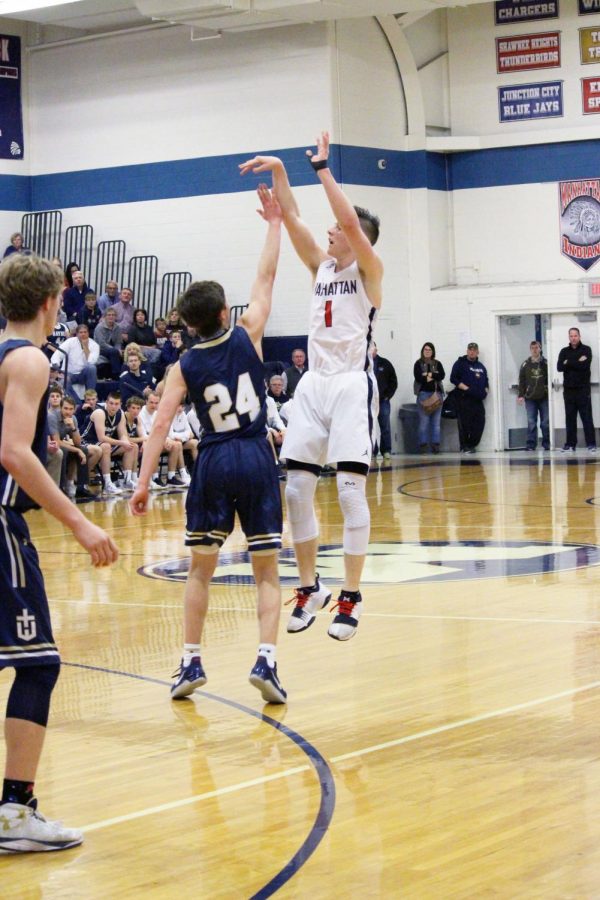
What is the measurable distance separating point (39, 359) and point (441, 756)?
6.82 feet

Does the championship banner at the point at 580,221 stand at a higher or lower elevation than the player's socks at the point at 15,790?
higher

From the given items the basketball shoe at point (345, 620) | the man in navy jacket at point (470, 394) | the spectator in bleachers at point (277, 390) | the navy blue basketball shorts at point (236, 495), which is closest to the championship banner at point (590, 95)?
the man in navy jacket at point (470, 394)

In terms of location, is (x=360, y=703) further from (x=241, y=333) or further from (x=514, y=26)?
(x=514, y=26)

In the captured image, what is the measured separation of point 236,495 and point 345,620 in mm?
994

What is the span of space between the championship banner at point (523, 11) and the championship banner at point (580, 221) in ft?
8.94

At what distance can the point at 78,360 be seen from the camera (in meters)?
19.8

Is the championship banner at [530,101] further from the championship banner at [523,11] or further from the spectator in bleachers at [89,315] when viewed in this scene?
the spectator in bleachers at [89,315]

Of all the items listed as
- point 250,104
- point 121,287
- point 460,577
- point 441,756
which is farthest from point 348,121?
point 441,756

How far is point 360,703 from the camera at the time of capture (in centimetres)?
600

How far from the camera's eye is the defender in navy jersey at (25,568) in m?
4.07

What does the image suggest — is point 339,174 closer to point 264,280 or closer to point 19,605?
point 264,280

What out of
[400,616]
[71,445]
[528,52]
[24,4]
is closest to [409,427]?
[528,52]

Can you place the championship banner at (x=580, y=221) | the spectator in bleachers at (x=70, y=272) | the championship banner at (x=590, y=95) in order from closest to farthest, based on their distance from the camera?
the spectator in bleachers at (x=70, y=272) < the championship banner at (x=590, y=95) < the championship banner at (x=580, y=221)

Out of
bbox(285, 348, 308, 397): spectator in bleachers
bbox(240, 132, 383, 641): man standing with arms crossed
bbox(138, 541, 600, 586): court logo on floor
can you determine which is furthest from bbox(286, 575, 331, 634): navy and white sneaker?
bbox(285, 348, 308, 397): spectator in bleachers
